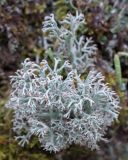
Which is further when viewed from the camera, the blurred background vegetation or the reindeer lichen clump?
the blurred background vegetation

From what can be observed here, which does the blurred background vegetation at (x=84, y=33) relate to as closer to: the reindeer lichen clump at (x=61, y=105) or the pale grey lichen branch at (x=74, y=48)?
the pale grey lichen branch at (x=74, y=48)

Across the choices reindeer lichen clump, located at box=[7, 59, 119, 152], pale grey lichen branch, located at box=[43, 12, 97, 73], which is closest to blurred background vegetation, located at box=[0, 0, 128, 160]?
pale grey lichen branch, located at box=[43, 12, 97, 73]

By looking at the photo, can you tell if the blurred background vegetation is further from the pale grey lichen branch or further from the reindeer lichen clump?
the reindeer lichen clump

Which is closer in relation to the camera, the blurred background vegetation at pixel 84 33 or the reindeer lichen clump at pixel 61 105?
the reindeer lichen clump at pixel 61 105

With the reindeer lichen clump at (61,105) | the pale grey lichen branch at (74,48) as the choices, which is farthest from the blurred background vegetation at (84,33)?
the reindeer lichen clump at (61,105)

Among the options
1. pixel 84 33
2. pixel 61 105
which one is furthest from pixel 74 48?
pixel 61 105

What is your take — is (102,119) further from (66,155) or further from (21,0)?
(21,0)

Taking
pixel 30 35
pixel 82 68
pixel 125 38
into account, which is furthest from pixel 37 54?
pixel 125 38
